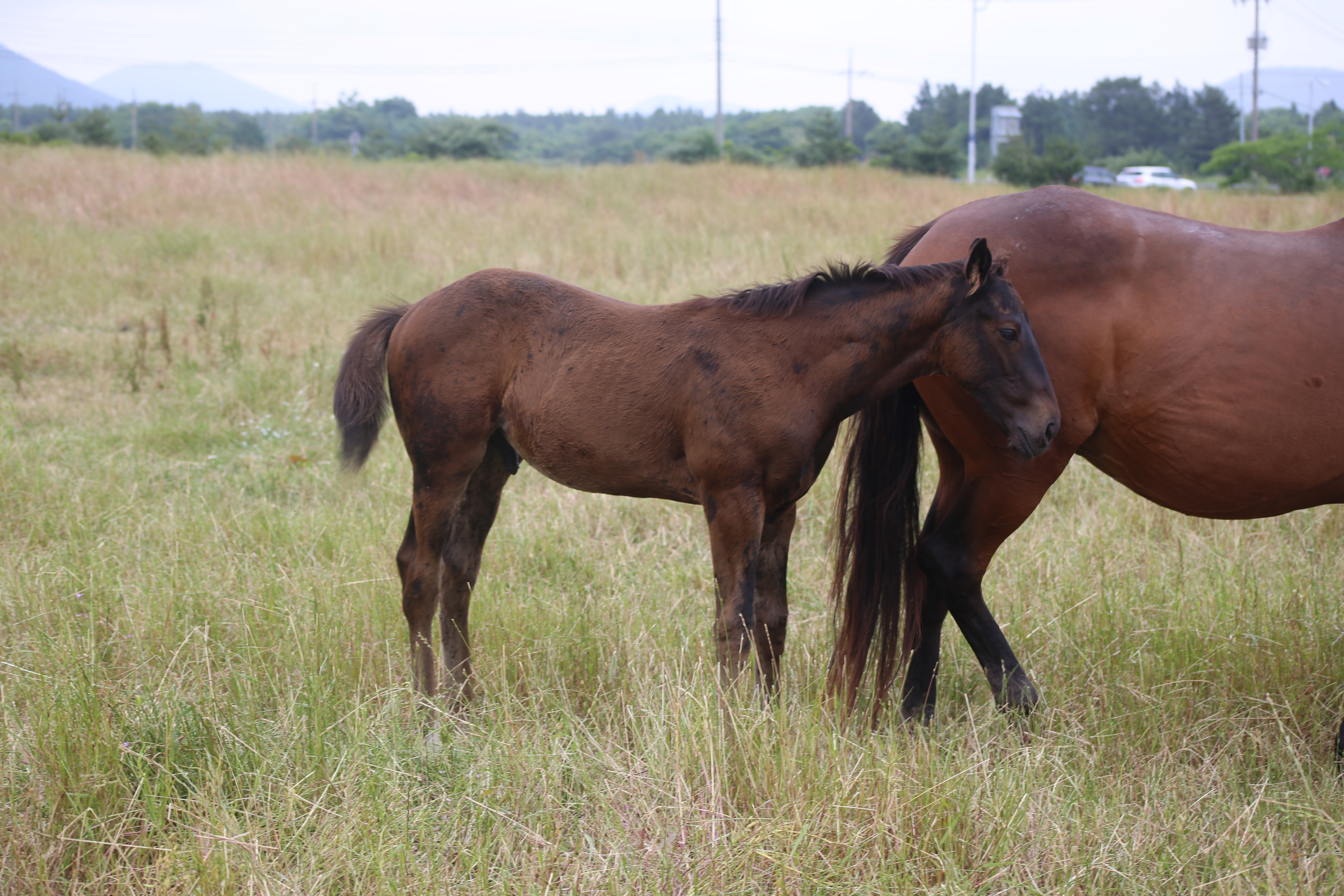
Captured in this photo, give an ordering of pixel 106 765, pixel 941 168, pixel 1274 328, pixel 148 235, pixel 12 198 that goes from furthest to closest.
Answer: pixel 941 168 < pixel 12 198 < pixel 148 235 < pixel 1274 328 < pixel 106 765

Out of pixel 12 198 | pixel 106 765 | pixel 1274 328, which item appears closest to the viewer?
pixel 106 765

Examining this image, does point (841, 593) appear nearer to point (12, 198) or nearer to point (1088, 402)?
point (1088, 402)

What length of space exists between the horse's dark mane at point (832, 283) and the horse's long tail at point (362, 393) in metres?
1.18

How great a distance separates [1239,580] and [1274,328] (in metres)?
1.36

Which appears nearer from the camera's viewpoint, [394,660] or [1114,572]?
[394,660]

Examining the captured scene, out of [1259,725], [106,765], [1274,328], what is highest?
[1274,328]

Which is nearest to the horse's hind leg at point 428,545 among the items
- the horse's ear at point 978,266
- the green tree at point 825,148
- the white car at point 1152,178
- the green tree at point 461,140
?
the horse's ear at point 978,266

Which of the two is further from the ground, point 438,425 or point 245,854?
point 438,425

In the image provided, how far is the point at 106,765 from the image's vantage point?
2287 mm

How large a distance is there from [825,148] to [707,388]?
34823 mm

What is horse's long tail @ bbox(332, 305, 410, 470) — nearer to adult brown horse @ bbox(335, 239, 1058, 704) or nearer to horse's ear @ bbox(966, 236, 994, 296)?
adult brown horse @ bbox(335, 239, 1058, 704)

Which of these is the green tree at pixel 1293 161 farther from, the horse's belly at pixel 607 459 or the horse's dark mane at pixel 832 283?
the horse's belly at pixel 607 459

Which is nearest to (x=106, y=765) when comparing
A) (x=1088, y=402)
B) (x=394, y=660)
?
(x=394, y=660)

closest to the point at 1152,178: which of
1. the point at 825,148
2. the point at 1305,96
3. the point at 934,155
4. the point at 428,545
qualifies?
the point at 934,155
